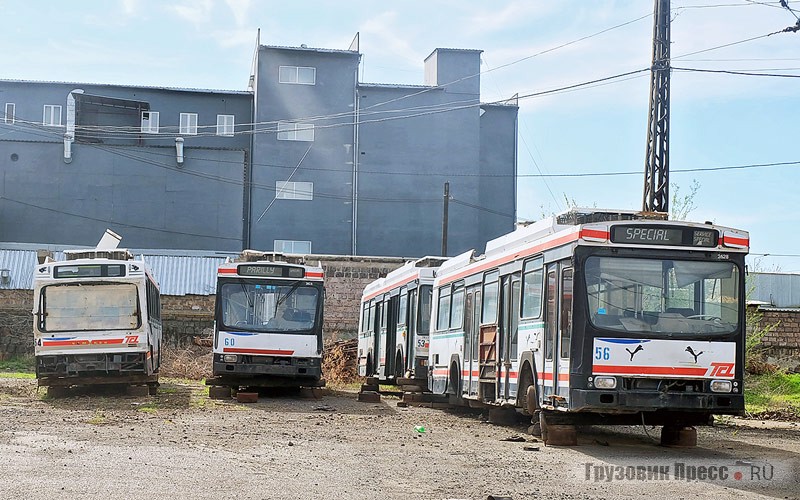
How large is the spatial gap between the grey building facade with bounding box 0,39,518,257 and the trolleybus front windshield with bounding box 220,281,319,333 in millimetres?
32294

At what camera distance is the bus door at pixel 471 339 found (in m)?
20.1

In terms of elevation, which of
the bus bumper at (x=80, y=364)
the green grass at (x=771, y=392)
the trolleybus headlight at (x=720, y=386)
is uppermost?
the trolleybus headlight at (x=720, y=386)

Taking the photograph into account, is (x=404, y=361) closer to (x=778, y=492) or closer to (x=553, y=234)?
(x=553, y=234)

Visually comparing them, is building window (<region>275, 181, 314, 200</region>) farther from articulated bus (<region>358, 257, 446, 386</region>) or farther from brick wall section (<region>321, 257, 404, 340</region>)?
articulated bus (<region>358, 257, 446, 386</region>)

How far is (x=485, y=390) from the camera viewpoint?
63.3 ft

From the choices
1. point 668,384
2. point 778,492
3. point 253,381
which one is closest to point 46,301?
point 253,381

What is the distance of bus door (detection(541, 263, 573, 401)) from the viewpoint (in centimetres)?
1463

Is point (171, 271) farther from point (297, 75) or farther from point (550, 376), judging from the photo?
point (550, 376)

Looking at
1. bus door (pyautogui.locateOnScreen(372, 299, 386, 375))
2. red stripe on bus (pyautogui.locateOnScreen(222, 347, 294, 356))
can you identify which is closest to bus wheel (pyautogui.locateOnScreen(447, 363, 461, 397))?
red stripe on bus (pyautogui.locateOnScreen(222, 347, 294, 356))

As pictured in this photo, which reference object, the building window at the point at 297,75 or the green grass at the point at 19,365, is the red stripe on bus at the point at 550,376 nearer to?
the green grass at the point at 19,365

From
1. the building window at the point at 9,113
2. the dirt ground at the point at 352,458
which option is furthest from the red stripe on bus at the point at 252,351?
the building window at the point at 9,113

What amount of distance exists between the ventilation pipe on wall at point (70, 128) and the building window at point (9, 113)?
123 inches

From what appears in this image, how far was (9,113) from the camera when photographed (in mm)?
58875

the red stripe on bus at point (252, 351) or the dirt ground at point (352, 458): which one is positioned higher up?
the red stripe on bus at point (252, 351)
